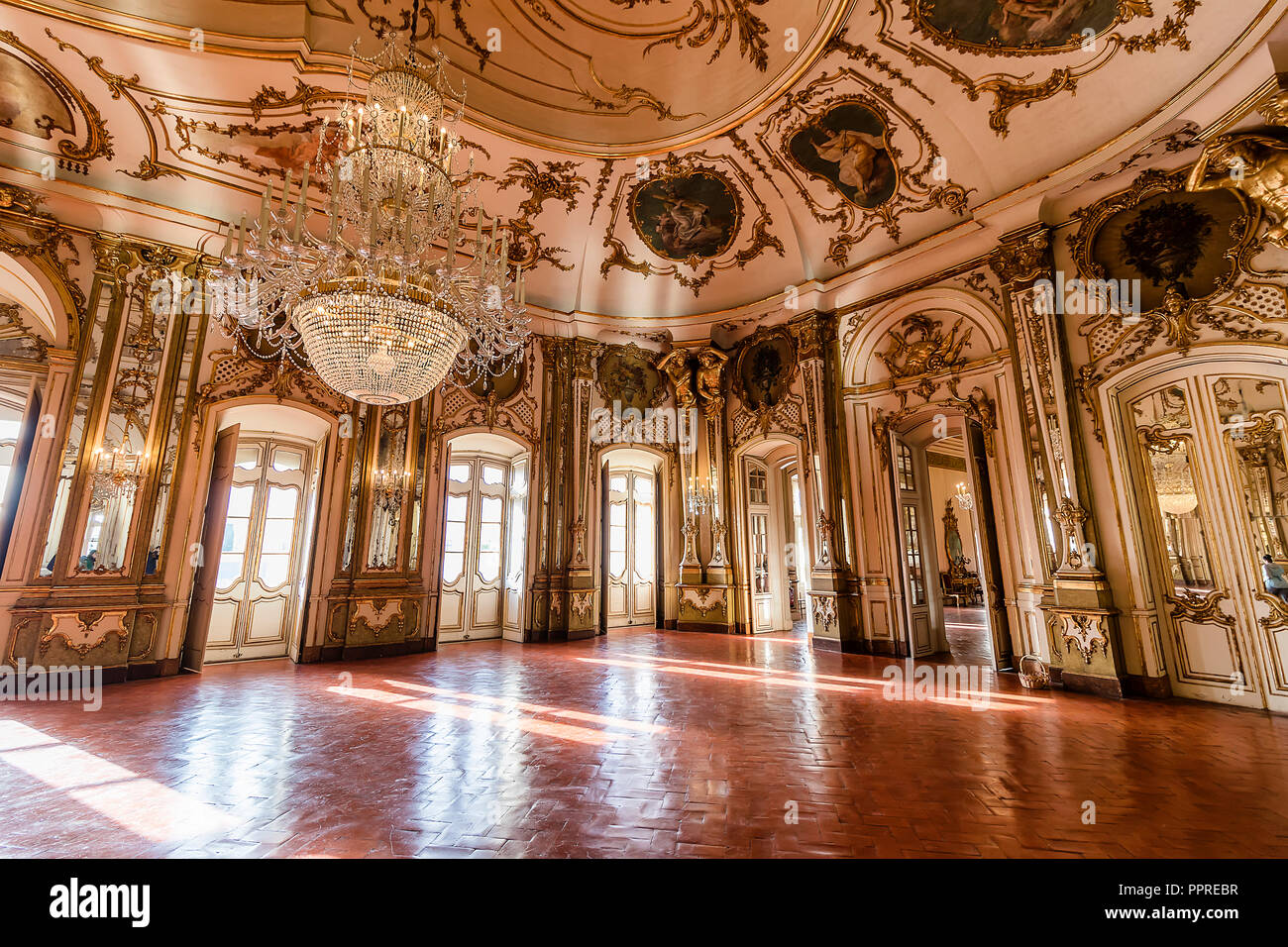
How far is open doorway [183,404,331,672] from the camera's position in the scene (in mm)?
6832

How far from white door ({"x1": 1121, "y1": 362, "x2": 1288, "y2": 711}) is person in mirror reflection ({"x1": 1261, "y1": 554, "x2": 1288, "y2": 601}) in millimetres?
33

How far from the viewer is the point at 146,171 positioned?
5934mm

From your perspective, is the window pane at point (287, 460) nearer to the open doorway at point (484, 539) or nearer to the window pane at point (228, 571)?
the window pane at point (228, 571)

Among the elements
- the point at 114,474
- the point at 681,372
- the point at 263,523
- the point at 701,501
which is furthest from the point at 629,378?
the point at 114,474

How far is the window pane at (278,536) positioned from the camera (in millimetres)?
7484

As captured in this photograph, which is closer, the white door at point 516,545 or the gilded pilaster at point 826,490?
the gilded pilaster at point 826,490

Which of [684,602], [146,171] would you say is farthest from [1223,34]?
[146,171]

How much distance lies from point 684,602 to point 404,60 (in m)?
8.16

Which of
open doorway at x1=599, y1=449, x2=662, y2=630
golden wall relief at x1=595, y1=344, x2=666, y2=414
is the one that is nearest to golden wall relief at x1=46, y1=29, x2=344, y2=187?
golden wall relief at x1=595, y1=344, x2=666, y2=414

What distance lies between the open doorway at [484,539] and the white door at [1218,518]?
7748 millimetres

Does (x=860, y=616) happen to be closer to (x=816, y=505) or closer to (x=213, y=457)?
(x=816, y=505)

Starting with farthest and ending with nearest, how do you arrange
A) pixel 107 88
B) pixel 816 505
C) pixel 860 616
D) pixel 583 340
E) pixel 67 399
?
pixel 583 340 → pixel 816 505 → pixel 860 616 → pixel 67 399 → pixel 107 88

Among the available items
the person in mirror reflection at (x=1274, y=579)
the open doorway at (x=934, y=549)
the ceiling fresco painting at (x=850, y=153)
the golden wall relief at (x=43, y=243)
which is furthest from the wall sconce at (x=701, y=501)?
the golden wall relief at (x=43, y=243)

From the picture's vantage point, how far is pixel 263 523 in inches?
294
